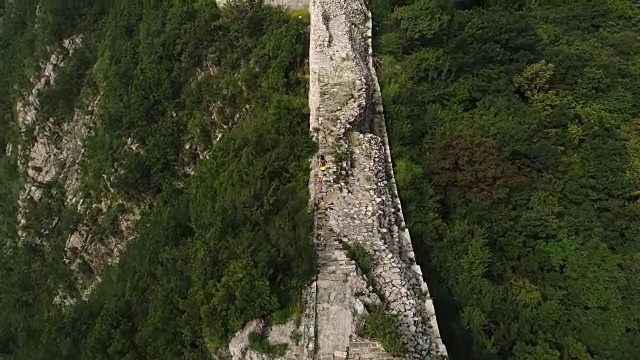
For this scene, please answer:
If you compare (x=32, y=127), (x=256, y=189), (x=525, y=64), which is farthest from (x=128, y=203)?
(x=525, y=64)

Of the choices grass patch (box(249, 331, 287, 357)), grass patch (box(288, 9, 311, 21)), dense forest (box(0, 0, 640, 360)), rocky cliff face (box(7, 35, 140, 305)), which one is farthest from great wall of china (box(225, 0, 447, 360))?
rocky cliff face (box(7, 35, 140, 305))

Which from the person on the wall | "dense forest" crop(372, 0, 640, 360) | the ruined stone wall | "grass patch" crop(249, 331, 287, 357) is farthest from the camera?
"dense forest" crop(372, 0, 640, 360)

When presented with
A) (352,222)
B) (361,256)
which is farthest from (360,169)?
(361,256)

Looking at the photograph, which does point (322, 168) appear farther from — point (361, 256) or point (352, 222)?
point (361, 256)

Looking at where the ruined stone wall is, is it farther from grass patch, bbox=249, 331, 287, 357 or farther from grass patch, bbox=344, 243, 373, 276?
grass patch, bbox=249, 331, 287, 357

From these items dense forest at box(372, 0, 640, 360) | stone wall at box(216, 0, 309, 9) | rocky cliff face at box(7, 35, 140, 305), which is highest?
stone wall at box(216, 0, 309, 9)

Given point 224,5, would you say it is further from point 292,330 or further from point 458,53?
point 292,330

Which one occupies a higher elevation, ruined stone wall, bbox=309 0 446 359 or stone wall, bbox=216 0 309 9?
stone wall, bbox=216 0 309 9
